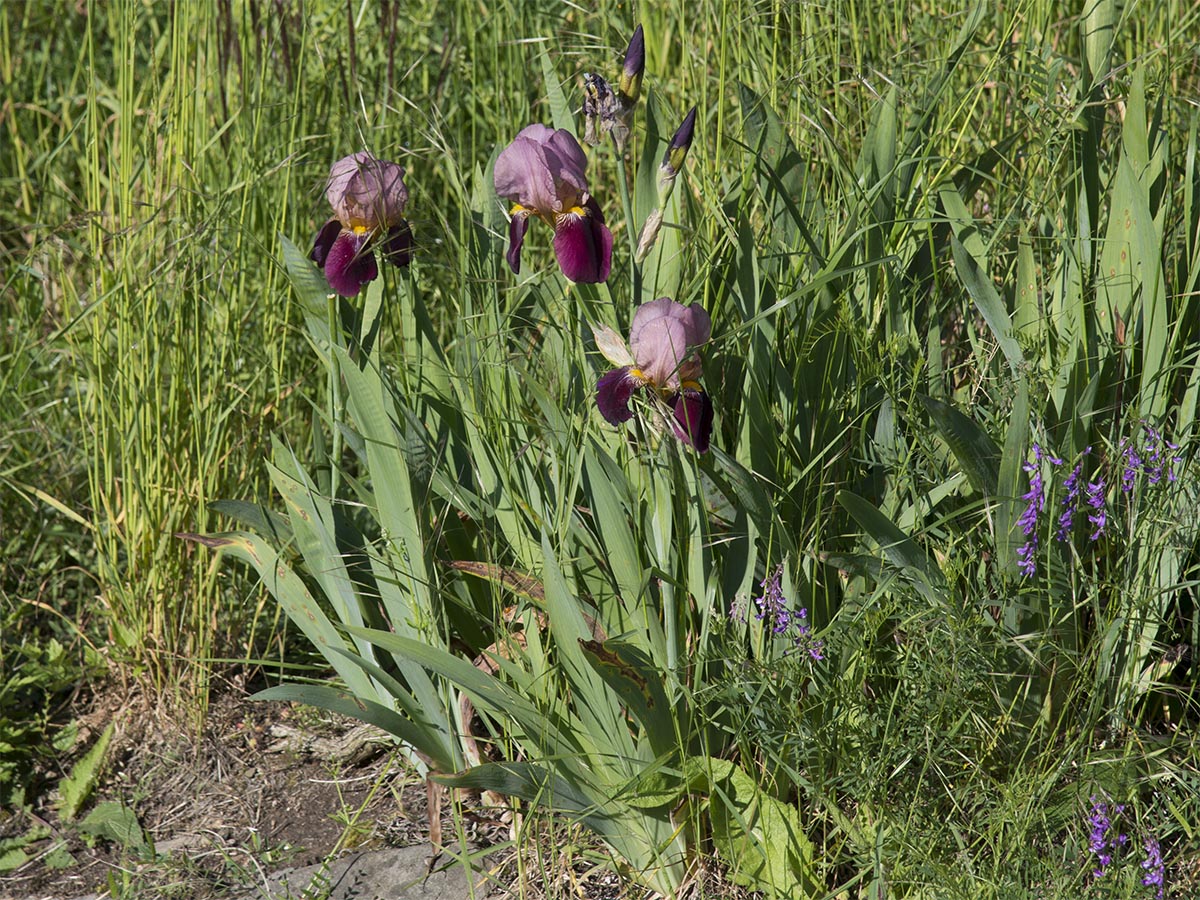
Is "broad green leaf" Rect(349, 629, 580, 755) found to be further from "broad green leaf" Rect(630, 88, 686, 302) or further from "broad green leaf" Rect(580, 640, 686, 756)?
"broad green leaf" Rect(630, 88, 686, 302)

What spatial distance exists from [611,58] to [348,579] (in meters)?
1.27

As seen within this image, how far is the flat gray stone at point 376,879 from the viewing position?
1.77 m

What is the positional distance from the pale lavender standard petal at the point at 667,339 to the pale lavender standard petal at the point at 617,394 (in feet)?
0.08

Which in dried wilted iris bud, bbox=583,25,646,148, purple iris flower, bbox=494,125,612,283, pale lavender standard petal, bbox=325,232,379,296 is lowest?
pale lavender standard petal, bbox=325,232,379,296

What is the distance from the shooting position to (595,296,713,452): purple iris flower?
1.41m

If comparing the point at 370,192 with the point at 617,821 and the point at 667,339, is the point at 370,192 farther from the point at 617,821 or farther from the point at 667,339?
the point at 617,821

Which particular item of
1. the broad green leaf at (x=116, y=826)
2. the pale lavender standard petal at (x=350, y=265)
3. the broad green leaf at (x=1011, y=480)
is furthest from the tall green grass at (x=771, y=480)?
the broad green leaf at (x=116, y=826)

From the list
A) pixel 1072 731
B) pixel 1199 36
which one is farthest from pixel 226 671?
pixel 1199 36

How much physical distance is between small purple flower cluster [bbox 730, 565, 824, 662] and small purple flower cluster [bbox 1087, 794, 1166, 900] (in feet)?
1.26

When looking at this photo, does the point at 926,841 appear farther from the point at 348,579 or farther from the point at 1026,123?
the point at 1026,123

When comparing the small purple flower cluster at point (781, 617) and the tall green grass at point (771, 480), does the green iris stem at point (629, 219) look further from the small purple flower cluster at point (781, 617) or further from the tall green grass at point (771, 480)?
the small purple flower cluster at point (781, 617)

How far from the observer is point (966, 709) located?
4.97ft

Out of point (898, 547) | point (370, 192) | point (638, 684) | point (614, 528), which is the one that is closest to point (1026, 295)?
point (898, 547)

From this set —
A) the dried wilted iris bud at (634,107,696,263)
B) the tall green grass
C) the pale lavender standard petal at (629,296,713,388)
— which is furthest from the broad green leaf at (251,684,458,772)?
the dried wilted iris bud at (634,107,696,263)
